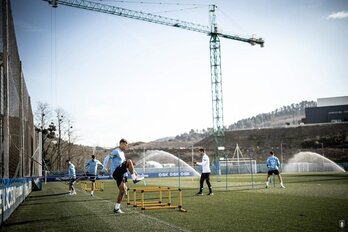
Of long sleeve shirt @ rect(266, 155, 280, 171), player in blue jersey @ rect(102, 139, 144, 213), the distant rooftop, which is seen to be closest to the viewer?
player in blue jersey @ rect(102, 139, 144, 213)

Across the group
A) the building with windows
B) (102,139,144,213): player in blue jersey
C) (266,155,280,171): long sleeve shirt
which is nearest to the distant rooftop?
the building with windows

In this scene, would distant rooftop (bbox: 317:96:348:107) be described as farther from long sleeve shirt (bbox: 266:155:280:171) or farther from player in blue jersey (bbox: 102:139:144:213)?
player in blue jersey (bbox: 102:139:144:213)

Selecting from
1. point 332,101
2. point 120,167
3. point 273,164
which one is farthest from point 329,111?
point 120,167

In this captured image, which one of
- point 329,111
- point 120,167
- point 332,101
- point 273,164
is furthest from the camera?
point 332,101

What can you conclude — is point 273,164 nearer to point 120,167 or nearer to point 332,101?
point 120,167

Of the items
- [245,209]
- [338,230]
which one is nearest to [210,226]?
[338,230]

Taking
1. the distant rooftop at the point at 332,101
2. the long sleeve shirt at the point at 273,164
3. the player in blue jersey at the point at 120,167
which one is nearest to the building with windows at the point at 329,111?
the distant rooftop at the point at 332,101

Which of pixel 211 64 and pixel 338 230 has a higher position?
pixel 211 64

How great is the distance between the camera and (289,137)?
429ft

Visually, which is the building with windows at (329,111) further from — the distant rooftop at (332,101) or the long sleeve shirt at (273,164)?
the long sleeve shirt at (273,164)

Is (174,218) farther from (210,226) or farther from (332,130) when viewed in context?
(332,130)

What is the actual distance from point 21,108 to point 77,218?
1125 cm

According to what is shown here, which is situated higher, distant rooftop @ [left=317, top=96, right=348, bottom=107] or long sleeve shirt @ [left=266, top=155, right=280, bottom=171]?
distant rooftop @ [left=317, top=96, right=348, bottom=107]

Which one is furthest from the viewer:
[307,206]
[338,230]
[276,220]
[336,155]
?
[336,155]
